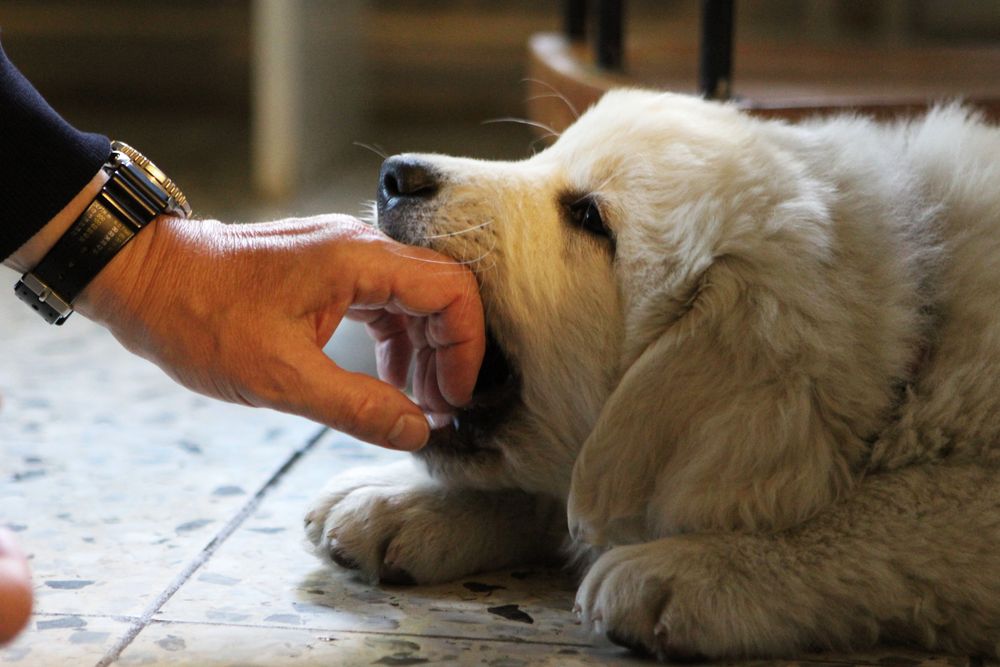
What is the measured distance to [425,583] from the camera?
1848mm

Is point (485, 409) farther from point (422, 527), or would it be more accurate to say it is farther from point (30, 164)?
point (30, 164)

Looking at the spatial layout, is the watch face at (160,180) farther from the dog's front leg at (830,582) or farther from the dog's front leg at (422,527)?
the dog's front leg at (830,582)

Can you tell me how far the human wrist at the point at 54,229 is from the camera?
169 centimetres

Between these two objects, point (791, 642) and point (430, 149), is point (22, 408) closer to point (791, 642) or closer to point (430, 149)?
point (791, 642)

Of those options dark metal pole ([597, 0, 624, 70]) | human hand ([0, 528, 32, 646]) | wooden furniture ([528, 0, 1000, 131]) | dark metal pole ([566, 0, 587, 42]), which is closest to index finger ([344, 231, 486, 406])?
human hand ([0, 528, 32, 646])

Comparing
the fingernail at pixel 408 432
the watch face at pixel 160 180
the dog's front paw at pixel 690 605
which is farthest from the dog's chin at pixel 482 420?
the watch face at pixel 160 180

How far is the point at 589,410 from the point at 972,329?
519 millimetres

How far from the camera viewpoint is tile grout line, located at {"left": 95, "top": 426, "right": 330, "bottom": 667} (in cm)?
160

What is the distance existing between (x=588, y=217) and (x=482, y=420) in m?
0.33

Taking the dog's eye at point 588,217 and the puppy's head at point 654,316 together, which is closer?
the puppy's head at point 654,316

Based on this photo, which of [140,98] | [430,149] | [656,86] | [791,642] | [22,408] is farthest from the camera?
[140,98]

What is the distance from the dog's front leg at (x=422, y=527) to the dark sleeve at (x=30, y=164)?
1.92 feet

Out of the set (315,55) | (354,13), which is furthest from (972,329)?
(354,13)

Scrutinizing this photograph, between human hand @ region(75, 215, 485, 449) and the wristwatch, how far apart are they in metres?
0.02
